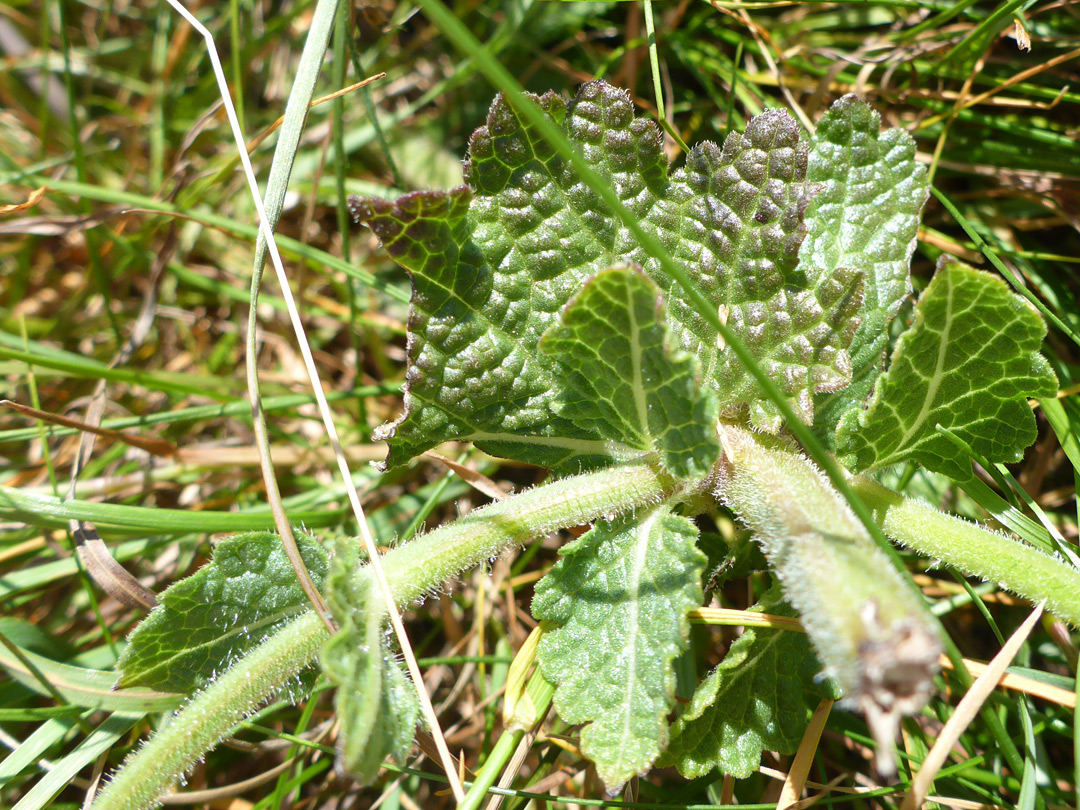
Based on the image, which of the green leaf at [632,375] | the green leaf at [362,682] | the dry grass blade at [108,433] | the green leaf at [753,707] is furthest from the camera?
the dry grass blade at [108,433]

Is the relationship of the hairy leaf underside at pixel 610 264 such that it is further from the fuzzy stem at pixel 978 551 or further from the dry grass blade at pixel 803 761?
the dry grass blade at pixel 803 761

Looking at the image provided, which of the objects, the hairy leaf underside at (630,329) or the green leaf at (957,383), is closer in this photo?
the green leaf at (957,383)

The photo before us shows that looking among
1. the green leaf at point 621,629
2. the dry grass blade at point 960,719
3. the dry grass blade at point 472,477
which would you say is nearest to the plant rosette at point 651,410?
the green leaf at point 621,629

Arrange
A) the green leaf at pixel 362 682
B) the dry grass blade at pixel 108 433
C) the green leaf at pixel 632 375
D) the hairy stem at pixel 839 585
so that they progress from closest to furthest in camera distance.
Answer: the hairy stem at pixel 839 585
the green leaf at pixel 362 682
the green leaf at pixel 632 375
the dry grass blade at pixel 108 433

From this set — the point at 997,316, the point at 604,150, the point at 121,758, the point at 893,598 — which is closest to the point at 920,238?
the point at 997,316

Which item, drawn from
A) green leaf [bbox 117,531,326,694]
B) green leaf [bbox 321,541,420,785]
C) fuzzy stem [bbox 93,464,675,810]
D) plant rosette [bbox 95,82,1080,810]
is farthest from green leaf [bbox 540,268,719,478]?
green leaf [bbox 117,531,326,694]

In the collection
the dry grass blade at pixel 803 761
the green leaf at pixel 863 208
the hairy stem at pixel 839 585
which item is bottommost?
the dry grass blade at pixel 803 761
